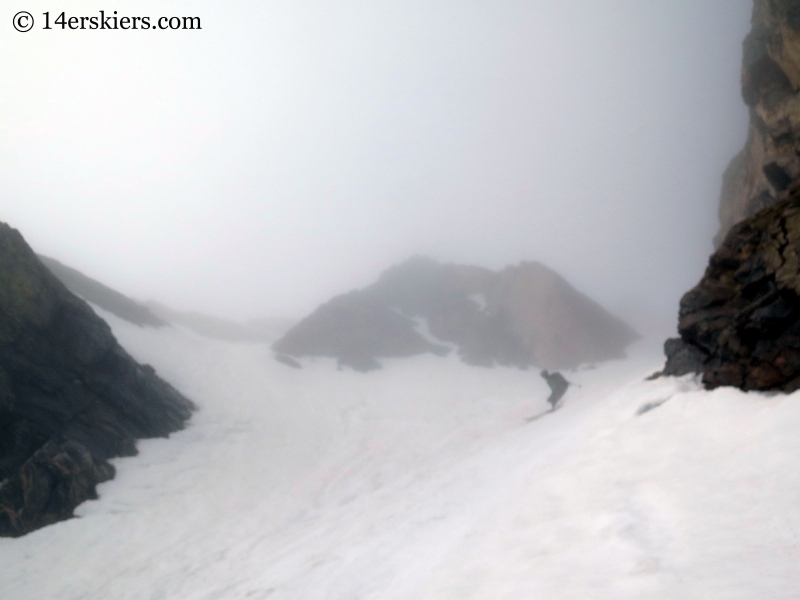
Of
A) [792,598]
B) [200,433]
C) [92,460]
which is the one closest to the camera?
[792,598]

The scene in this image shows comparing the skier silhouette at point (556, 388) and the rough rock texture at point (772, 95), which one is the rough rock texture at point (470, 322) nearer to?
the skier silhouette at point (556, 388)

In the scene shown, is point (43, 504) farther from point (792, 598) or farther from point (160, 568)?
point (792, 598)

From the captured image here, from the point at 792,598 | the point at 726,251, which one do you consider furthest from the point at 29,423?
the point at 726,251

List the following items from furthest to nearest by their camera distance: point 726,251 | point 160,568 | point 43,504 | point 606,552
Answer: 1. point 43,504
2. point 160,568
3. point 726,251
4. point 606,552

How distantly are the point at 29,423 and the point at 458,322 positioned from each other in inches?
1992

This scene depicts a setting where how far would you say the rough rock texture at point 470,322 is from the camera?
51.1m

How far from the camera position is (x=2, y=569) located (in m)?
12.2

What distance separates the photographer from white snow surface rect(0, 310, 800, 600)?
14.8ft

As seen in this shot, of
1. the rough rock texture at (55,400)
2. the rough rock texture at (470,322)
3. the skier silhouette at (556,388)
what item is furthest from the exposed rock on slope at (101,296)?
the skier silhouette at (556,388)

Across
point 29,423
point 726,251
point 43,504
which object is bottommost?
point 43,504

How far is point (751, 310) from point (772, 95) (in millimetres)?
18480

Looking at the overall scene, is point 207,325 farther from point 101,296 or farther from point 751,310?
point 751,310

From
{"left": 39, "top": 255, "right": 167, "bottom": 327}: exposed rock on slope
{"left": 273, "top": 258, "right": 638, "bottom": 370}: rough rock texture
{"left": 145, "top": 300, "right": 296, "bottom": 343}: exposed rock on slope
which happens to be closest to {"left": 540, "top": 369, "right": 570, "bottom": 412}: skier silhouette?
{"left": 273, "top": 258, "right": 638, "bottom": 370}: rough rock texture

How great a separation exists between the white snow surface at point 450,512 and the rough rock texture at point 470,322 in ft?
80.5
